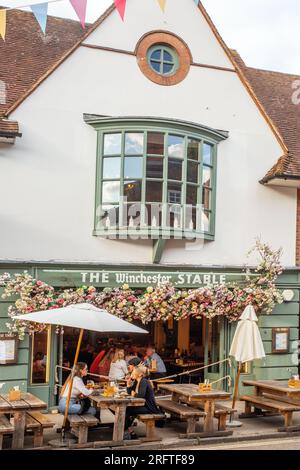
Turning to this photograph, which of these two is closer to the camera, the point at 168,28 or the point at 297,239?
the point at 168,28

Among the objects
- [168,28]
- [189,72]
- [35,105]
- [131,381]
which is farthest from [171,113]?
[131,381]

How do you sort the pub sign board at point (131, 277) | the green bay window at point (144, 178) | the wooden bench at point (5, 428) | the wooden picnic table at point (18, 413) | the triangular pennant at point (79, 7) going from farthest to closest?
the green bay window at point (144, 178), the pub sign board at point (131, 277), the triangular pennant at point (79, 7), the wooden picnic table at point (18, 413), the wooden bench at point (5, 428)

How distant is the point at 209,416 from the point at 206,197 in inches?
226

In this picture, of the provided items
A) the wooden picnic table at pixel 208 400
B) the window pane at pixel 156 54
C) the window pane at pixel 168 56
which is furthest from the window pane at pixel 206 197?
the wooden picnic table at pixel 208 400

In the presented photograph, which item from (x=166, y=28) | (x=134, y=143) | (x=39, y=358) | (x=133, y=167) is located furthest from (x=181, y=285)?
(x=166, y=28)

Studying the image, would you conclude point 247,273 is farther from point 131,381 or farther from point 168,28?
point 168,28

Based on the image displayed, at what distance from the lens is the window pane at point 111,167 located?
45.6ft

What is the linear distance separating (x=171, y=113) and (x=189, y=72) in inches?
47.9

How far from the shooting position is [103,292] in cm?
1344

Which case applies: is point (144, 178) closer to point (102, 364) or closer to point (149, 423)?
point (102, 364)

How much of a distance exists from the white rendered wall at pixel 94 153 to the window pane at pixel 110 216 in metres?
0.28

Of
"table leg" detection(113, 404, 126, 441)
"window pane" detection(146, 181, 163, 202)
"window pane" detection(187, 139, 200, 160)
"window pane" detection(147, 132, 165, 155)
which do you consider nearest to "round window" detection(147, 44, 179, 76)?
"window pane" detection(147, 132, 165, 155)

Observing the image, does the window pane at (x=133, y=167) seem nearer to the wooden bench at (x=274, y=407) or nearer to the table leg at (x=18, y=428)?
the wooden bench at (x=274, y=407)

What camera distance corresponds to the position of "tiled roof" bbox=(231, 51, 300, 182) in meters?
15.2
